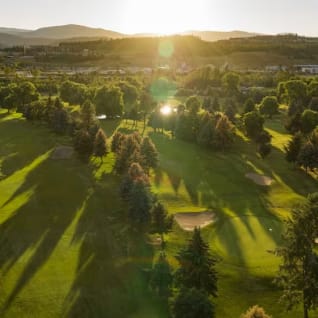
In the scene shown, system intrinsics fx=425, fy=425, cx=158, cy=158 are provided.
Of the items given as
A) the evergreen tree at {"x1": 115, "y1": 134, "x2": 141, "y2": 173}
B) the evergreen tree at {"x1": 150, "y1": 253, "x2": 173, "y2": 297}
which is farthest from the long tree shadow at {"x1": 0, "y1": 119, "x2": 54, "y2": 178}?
the evergreen tree at {"x1": 150, "y1": 253, "x2": 173, "y2": 297}

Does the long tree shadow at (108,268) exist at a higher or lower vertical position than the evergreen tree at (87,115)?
lower

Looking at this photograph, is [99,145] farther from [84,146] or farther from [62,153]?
[62,153]

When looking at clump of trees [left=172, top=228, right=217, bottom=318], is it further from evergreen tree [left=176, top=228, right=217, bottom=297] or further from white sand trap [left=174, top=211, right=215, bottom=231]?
white sand trap [left=174, top=211, right=215, bottom=231]

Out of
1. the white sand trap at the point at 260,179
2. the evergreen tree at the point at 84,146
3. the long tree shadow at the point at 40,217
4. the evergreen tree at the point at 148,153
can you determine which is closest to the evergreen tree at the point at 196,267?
the long tree shadow at the point at 40,217

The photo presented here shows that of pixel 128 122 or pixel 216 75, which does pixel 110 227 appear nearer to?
pixel 128 122

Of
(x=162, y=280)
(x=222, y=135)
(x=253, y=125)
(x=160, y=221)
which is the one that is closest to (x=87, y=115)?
(x=222, y=135)

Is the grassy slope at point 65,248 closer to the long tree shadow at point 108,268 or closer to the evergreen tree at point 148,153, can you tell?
the long tree shadow at point 108,268
